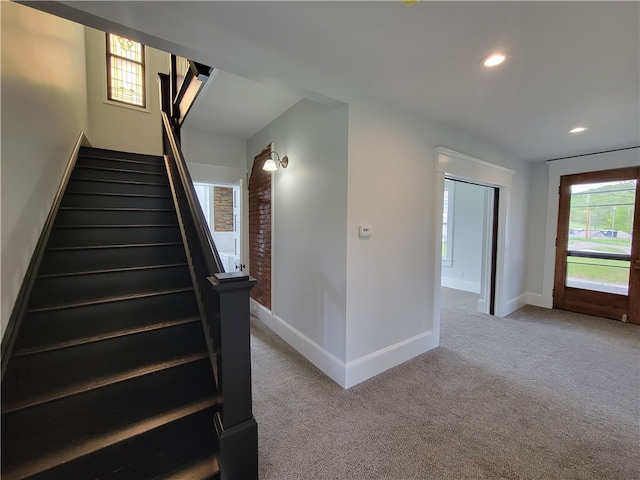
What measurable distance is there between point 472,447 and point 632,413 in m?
1.43

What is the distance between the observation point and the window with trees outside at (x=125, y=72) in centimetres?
Answer: 410

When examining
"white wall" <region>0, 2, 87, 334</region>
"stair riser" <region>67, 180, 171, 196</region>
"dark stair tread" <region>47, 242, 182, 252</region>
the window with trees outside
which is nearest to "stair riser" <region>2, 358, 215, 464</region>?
"white wall" <region>0, 2, 87, 334</region>

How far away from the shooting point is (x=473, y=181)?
3.41m

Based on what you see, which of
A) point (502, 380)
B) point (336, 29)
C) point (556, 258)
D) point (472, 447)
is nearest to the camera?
point (336, 29)

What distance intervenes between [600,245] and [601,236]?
0.14m

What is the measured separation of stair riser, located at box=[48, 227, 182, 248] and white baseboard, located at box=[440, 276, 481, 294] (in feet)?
18.2

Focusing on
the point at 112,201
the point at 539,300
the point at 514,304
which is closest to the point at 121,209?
the point at 112,201

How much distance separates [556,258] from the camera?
14.5 feet

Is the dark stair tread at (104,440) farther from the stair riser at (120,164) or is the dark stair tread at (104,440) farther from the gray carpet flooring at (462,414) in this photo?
the stair riser at (120,164)

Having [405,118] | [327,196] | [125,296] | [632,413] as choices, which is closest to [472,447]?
[632,413]

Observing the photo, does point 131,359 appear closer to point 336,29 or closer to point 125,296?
point 125,296

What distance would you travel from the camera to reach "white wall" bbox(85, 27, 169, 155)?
3.87 m

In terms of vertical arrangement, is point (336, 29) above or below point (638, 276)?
above

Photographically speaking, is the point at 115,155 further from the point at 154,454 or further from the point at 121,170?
the point at 154,454
